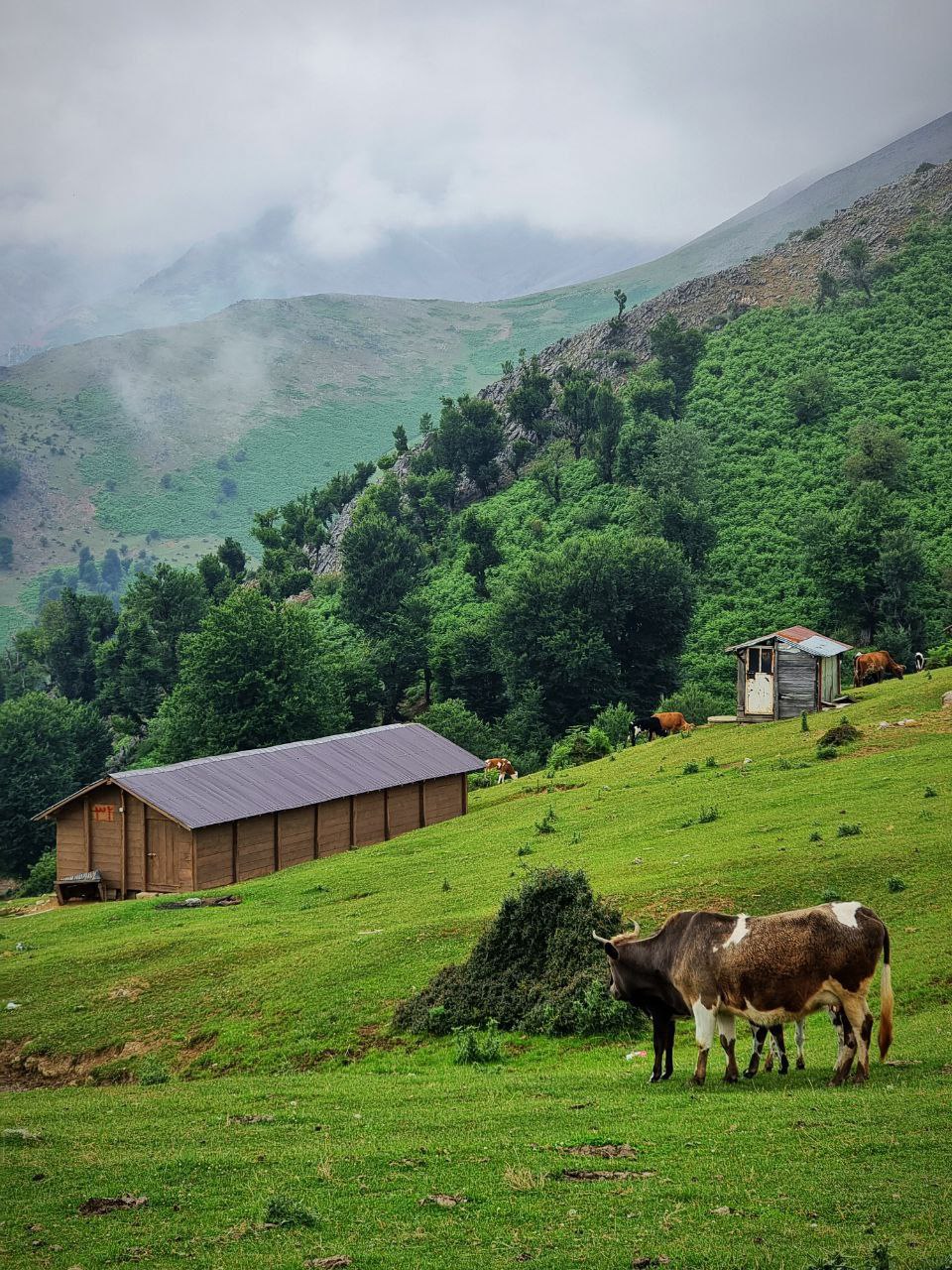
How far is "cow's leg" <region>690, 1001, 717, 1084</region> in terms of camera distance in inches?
672

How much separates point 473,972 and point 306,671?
188 ft

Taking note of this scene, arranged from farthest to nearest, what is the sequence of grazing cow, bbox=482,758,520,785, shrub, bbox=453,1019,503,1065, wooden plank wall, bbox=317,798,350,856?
grazing cow, bbox=482,758,520,785 → wooden plank wall, bbox=317,798,350,856 → shrub, bbox=453,1019,503,1065

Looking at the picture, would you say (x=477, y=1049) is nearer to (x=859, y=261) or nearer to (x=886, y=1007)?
(x=886, y=1007)

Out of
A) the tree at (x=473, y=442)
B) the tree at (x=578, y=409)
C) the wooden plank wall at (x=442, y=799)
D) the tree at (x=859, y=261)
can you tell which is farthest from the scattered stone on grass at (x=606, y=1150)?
the tree at (x=859, y=261)

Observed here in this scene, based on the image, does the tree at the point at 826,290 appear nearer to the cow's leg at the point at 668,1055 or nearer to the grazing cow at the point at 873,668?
the grazing cow at the point at 873,668

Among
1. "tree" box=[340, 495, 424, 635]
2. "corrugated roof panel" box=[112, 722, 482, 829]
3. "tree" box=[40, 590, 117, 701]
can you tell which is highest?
"tree" box=[340, 495, 424, 635]

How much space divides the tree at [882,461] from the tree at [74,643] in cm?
8342

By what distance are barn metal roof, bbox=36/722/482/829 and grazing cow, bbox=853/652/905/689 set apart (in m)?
22.9

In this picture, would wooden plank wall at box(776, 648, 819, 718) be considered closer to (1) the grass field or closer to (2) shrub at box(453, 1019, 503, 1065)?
(1) the grass field

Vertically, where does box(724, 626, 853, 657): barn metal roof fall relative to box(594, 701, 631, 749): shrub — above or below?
above

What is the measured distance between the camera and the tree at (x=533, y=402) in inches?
5930


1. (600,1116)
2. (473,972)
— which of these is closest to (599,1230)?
(600,1116)

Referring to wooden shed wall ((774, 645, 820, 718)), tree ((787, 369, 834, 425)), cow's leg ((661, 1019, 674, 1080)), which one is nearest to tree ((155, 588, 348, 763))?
wooden shed wall ((774, 645, 820, 718))

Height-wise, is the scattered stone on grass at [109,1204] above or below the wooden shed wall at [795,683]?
below
